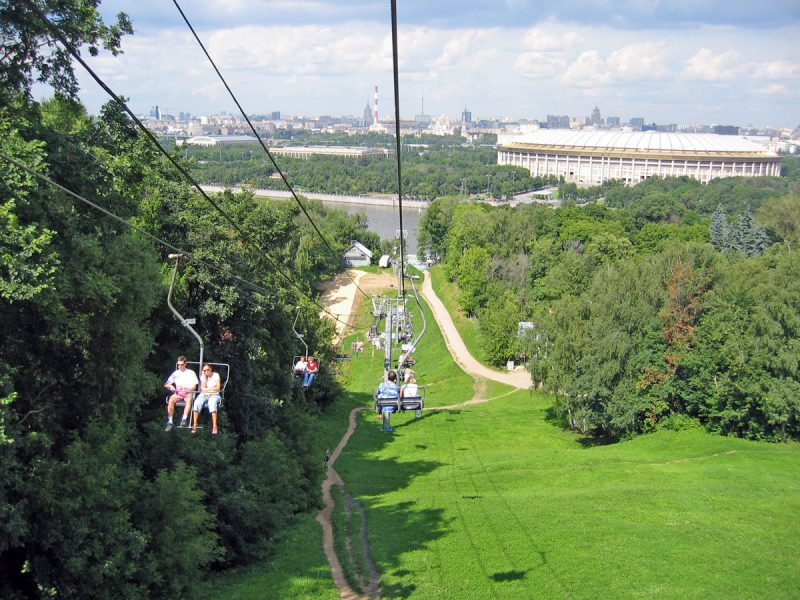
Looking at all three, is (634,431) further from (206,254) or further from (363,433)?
(206,254)

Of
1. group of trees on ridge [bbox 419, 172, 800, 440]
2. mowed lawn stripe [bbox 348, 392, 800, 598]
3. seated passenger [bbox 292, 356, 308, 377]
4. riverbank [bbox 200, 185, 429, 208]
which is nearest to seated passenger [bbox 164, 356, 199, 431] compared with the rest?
mowed lawn stripe [bbox 348, 392, 800, 598]

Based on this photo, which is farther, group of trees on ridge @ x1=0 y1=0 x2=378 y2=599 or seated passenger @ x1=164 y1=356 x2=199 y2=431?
seated passenger @ x1=164 y1=356 x2=199 y2=431

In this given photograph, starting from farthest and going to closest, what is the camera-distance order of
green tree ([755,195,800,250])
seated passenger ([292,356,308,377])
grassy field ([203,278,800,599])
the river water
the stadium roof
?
the stadium roof → the river water → green tree ([755,195,800,250]) → seated passenger ([292,356,308,377]) → grassy field ([203,278,800,599])

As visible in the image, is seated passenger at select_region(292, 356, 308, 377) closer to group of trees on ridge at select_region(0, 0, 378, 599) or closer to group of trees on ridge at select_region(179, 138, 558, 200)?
group of trees on ridge at select_region(0, 0, 378, 599)

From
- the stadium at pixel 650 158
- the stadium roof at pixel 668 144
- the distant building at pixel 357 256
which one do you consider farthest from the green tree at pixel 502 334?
the stadium roof at pixel 668 144

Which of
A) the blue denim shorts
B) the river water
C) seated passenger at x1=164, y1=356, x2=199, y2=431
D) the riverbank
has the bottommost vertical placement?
the river water

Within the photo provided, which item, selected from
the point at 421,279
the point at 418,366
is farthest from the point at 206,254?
the point at 421,279
